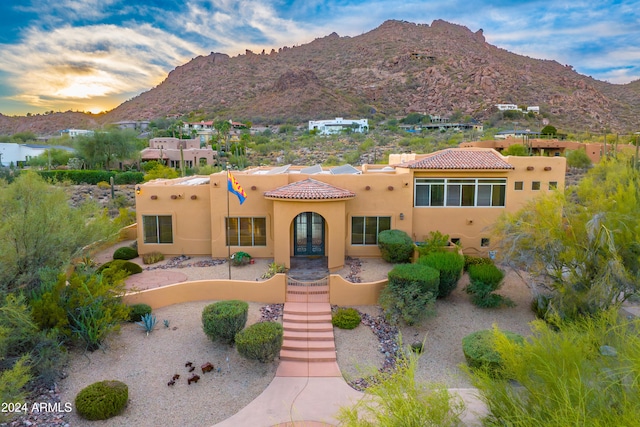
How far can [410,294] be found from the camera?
1438 centimetres

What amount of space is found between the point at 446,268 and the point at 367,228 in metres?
5.80

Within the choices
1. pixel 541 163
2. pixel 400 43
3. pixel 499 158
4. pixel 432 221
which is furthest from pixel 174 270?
pixel 400 43

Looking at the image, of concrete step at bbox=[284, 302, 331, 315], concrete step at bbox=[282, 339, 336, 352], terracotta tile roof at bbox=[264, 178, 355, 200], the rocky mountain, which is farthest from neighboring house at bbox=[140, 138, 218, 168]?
concrete step at bbox=[282, 339, 336, 352]

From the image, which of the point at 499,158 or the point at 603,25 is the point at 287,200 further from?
the point at 603,25

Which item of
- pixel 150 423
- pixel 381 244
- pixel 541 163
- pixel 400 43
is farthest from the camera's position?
pixel 400 43

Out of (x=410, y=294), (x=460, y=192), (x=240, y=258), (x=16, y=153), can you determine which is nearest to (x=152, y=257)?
(x=240, y=258)

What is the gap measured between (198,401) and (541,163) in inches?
798

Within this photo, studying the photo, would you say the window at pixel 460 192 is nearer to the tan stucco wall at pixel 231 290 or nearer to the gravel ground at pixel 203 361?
the gravel ground at pixel 203 361

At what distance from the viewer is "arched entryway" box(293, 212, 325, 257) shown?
800 inches

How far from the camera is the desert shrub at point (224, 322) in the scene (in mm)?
12625

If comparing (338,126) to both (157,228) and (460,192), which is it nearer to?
(460,192)

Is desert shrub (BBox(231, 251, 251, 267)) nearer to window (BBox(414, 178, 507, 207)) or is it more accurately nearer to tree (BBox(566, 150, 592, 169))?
window (BBox(414, 178, 507, 207))

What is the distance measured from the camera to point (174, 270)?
18.8m

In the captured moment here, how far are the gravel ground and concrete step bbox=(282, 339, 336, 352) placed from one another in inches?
15.3
